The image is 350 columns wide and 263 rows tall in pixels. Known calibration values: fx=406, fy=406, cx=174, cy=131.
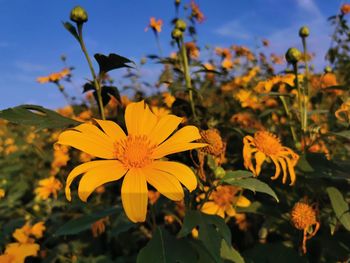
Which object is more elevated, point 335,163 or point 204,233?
point 335,163

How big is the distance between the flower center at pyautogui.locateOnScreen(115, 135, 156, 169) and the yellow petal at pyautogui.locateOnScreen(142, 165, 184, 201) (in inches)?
1.3

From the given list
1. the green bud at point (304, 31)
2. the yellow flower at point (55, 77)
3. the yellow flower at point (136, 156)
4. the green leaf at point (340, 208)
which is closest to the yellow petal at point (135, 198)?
the yellow flower at point (136, 156)

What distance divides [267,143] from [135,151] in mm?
573

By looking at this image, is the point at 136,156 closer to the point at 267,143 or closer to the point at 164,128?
the point at 164,128

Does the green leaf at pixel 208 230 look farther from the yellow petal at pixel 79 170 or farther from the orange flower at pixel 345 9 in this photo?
the orange flower at pixel 345 9

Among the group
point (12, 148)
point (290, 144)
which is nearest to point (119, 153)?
point (290, 144)

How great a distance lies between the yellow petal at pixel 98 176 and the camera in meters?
0.92

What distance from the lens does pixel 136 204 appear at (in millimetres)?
902

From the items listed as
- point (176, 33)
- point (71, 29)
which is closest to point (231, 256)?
point (71, 29)

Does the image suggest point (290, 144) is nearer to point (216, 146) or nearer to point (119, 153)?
point (216, 146)

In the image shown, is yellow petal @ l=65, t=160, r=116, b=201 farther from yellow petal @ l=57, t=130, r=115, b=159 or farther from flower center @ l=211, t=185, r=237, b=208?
flower center @ l=211, t=185, r=237, b=208

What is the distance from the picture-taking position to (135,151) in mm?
1038

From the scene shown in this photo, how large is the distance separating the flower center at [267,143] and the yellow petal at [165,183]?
54cm

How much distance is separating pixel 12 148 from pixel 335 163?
4.25 m
